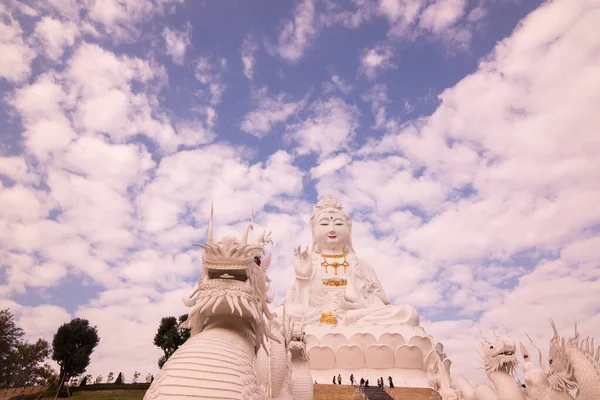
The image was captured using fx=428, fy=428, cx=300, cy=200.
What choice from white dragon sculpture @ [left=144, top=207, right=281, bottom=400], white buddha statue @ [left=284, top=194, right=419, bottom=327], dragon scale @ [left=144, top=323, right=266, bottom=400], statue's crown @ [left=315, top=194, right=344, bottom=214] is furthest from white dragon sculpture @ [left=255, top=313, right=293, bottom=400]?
statue's crown @ [left=315, top=194, right=344, bottom=214]

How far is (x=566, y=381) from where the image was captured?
6684 millimetres

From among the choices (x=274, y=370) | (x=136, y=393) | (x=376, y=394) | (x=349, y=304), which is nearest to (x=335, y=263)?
(x=349, y=304)

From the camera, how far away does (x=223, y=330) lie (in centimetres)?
375

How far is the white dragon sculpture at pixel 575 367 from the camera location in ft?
20.7

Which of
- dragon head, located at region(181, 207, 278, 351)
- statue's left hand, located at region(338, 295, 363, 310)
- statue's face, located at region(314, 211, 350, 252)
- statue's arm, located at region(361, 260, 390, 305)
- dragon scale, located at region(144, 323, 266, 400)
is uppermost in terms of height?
statue's face, located at region(314, 211, 350, 252)

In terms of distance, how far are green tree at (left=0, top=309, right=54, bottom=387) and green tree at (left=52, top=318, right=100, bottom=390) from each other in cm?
671

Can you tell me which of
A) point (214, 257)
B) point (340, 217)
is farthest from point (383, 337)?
point (214, 257)

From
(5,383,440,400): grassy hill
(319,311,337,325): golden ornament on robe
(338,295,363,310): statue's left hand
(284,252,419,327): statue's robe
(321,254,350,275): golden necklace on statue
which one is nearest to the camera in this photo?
(5,383,440,400): grassy hill

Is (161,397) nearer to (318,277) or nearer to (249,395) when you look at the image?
(249,395)

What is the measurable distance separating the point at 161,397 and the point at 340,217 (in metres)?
17.8

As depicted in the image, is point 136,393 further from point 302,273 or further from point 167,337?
point 302,273

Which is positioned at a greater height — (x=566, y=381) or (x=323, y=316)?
(x=323, y=316)

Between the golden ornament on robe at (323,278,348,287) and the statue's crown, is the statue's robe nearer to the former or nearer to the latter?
the golden ornament on robe at (323,278,348,287)

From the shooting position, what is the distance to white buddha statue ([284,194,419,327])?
15805mm
